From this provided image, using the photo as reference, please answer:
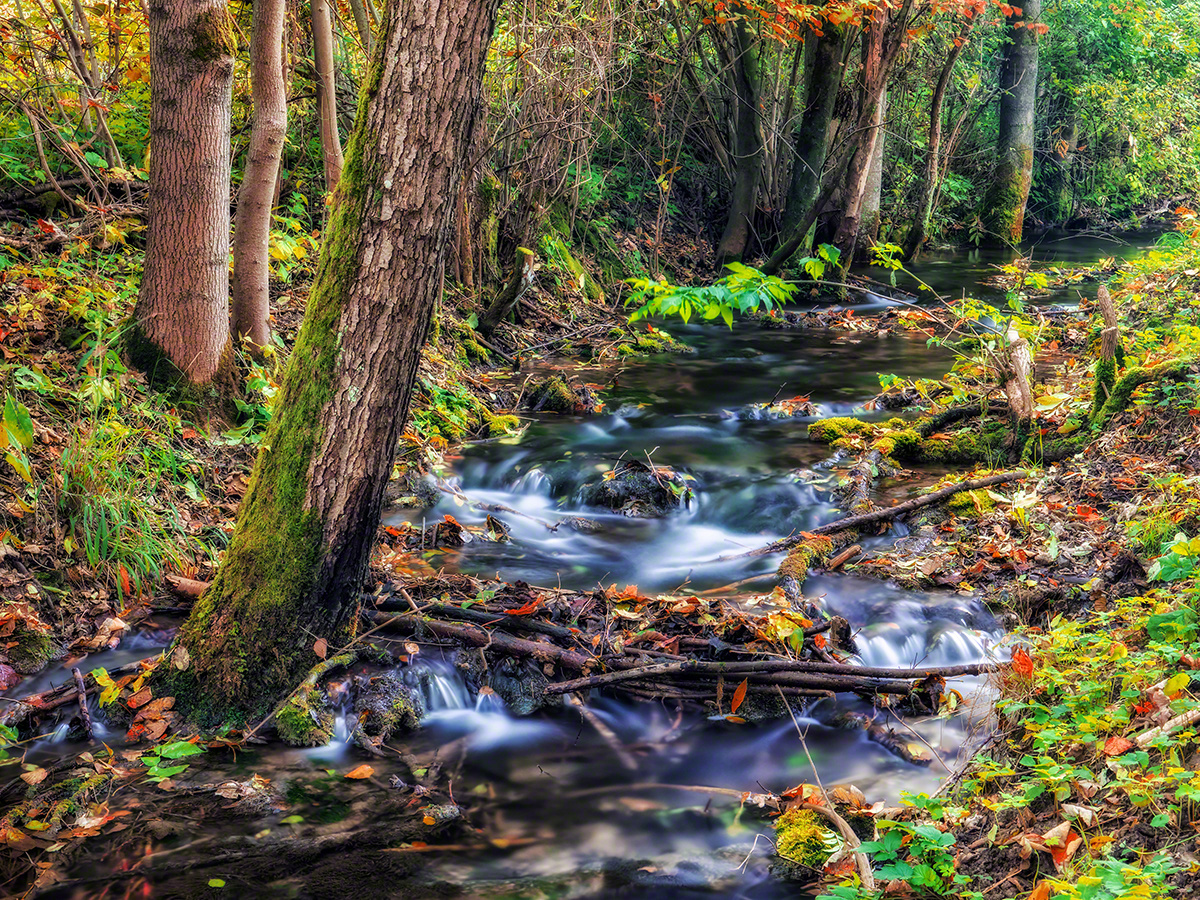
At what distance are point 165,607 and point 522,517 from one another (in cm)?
278

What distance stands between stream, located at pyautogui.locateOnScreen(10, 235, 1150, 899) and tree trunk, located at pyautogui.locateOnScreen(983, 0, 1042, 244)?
649 inches

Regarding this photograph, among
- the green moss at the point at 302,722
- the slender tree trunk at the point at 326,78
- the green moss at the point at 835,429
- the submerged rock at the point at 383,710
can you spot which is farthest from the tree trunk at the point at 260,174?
the green moss at the point at 835,429

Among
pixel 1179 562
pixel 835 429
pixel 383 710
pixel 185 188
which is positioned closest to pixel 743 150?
pixel 835 429

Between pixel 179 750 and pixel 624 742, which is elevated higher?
pixel 179 750

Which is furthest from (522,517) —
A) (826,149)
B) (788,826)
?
(826,149)

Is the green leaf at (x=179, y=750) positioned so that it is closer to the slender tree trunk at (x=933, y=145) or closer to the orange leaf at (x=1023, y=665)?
the orange leaf at (x=1023, y=665)

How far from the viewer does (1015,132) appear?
20719 millimetres

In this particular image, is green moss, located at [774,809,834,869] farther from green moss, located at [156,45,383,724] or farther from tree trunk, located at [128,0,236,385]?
tree trunk, located at [128,0,236,385]

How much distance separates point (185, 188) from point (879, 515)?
5237mm

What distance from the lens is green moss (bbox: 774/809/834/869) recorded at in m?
3.28

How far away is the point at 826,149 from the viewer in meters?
15.1

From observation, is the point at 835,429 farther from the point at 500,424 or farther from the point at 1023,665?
the point at 1023,665

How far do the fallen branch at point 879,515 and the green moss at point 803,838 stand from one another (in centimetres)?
272

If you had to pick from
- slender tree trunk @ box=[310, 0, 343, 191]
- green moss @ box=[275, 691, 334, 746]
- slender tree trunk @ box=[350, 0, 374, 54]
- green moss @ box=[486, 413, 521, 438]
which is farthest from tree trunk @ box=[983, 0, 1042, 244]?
green moss @ box=[275, 691, 334, 746]
